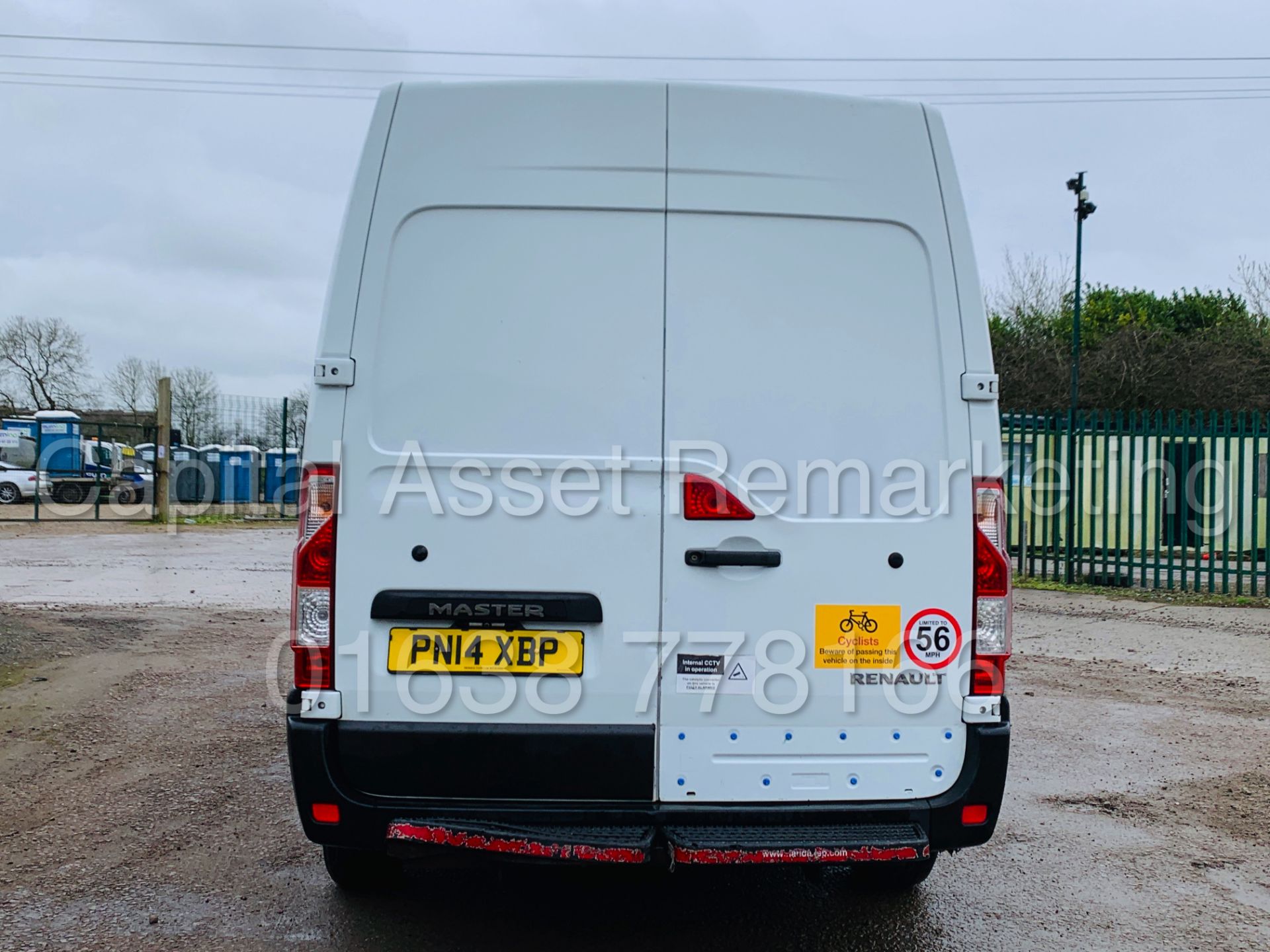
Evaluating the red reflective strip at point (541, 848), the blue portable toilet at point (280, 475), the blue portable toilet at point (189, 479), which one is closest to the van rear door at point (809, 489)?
the red reflective strip at point (541, 848)

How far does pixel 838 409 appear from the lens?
3.07m

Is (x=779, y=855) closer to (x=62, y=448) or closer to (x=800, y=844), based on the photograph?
(x=800, y=844)

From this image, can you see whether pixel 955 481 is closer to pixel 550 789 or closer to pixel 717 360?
pixel 717 360

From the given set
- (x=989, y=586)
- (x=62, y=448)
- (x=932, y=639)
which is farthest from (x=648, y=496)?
(x=62, y=448)

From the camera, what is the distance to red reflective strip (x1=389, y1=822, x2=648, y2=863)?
113 inches

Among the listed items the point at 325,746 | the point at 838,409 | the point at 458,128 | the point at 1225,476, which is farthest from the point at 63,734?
the point at 1225,476

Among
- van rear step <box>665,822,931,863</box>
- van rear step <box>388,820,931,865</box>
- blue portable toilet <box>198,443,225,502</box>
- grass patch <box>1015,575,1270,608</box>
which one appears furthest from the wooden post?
van rear step <box>665,822,931,863</box>

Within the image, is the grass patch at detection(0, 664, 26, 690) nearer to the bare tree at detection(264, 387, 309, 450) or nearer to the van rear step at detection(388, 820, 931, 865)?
the van rear step at detection(388, 820, 931, 865)

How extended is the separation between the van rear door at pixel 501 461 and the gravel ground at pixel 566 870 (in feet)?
3.10

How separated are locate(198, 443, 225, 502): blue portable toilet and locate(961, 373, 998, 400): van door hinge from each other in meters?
29.8

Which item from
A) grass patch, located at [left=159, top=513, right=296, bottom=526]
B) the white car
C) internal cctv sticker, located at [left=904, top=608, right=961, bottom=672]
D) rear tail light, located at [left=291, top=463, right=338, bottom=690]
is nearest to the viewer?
rear tail light, located at [left=291, top=463, right=338, bottom=690]

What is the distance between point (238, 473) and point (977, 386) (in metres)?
30.0

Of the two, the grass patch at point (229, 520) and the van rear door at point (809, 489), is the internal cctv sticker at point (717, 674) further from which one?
the grass patch at point (229, 520)

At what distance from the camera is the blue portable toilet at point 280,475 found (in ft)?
88.7
